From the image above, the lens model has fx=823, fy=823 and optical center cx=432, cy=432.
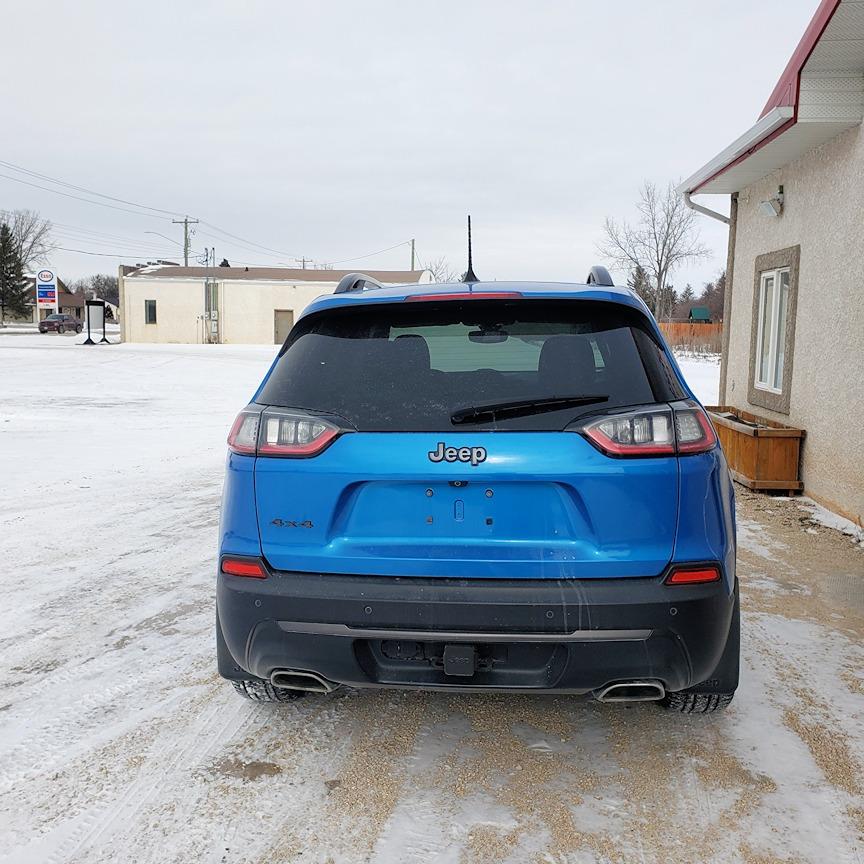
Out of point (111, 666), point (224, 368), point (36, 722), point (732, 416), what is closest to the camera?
point (36, 722)

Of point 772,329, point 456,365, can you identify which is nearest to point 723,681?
point 456,365

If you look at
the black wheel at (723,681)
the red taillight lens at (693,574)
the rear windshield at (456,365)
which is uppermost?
the rear windshield at (456,365)

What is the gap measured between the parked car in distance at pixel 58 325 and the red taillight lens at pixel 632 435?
200ft

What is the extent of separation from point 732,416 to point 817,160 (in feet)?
10.1

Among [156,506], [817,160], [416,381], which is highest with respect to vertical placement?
[817,160]

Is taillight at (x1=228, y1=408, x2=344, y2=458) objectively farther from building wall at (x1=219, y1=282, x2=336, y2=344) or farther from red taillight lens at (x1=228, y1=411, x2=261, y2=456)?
building wall at (x1=219, y1=282, x2=336, y2=344)

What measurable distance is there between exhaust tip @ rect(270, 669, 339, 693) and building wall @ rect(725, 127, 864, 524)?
5433mm

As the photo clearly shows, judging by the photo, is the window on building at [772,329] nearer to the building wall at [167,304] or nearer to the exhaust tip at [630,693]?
the exhaust tip at [630,693]

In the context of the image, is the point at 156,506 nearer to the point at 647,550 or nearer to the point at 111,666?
the point at 111,666

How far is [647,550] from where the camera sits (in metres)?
2.51

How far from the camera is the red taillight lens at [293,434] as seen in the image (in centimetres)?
263

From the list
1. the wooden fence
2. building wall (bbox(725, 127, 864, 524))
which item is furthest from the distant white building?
building wall (bbox(725, 127, 864, 524))

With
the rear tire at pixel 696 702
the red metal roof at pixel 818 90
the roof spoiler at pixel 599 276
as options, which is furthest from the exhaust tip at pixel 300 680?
the red metal roof at pixel 818 90

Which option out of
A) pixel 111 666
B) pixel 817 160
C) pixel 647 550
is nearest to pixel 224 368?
pixel 817 160
